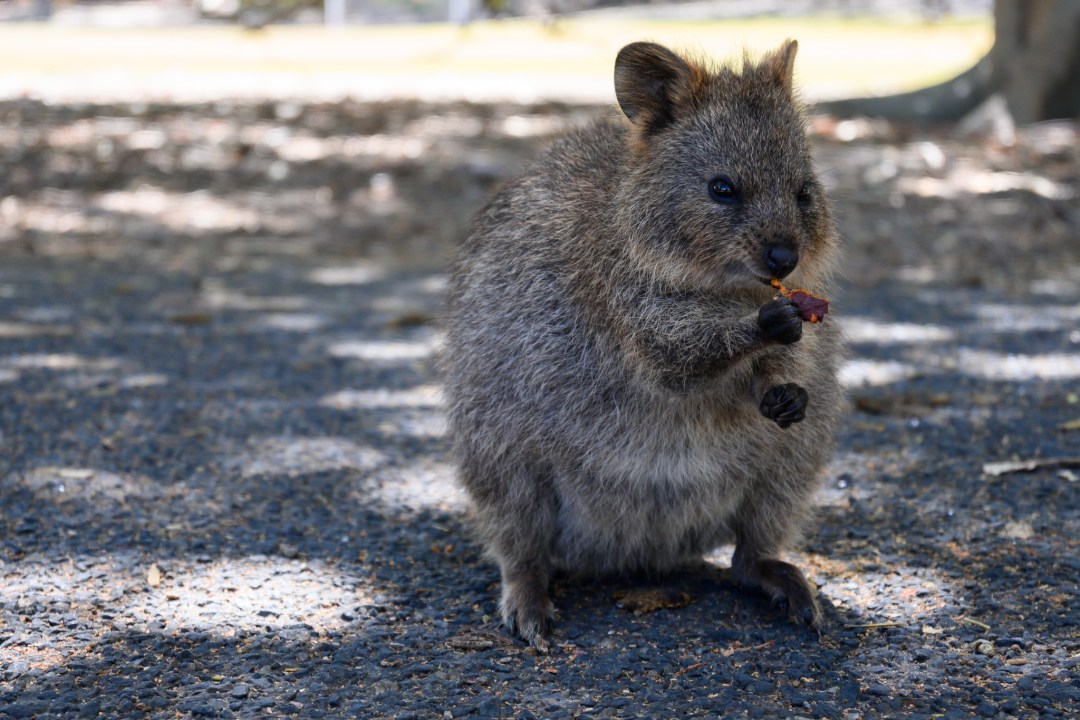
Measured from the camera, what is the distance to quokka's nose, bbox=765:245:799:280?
2.91 m

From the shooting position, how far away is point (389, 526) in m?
3.82

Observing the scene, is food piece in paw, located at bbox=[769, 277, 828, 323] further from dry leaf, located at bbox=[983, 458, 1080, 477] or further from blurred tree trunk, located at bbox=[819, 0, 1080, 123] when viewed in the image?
blurred tree trunk, located at bbox=[819, 0, 1080, 123]

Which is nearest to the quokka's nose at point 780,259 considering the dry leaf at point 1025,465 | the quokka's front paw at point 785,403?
the quokka's front paw at point 785,403

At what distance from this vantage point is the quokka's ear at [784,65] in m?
3.32

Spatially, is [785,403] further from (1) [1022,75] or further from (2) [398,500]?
(1) [1022,75]

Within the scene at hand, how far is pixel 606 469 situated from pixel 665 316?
0.44 metres

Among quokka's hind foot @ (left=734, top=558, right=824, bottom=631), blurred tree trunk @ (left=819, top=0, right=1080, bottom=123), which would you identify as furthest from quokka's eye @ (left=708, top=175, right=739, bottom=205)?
blurred tree trunk @ (left=819, top=0, right=1080, bottom=123)

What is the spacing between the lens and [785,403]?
9.39ft

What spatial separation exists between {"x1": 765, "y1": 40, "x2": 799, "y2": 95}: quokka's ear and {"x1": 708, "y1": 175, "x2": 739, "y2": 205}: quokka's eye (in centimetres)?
44

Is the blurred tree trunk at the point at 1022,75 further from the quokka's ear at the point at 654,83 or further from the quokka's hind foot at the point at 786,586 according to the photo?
the quokka's hind foot at the point at 786,586

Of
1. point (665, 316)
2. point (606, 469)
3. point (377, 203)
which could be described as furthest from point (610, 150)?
point (377, 203)

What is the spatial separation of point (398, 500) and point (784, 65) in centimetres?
186

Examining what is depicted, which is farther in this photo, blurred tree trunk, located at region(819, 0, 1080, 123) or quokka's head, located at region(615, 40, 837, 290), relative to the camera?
blurred tree trunk, located at region(819, 0, 1080, 123)

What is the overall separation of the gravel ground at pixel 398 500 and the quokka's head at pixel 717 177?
96 centimetres
